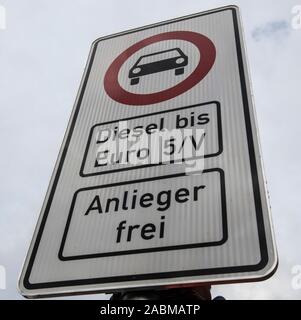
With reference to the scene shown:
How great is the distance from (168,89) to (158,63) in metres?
0.22

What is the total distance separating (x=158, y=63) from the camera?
1.54 metres

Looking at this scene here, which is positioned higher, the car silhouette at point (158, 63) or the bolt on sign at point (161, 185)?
the car silhouette at point (158, 63)

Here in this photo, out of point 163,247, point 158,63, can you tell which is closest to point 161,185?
point 163,247

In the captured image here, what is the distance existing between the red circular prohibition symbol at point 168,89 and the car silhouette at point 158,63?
0.23 ft

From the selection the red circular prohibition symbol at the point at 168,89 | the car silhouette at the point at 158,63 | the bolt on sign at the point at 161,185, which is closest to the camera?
the bolt on sign at the point at 161,185

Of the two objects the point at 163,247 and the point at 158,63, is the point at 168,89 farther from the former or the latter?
the point at 163,247

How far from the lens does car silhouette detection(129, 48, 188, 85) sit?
4.91 feet

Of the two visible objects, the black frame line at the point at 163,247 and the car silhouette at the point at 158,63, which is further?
the car silhouette at the point at 158,63

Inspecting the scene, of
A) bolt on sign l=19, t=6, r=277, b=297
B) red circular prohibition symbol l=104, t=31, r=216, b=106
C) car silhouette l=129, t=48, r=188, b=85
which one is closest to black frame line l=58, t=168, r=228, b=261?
bolt on sign l=19, t=6, r=277, b=297

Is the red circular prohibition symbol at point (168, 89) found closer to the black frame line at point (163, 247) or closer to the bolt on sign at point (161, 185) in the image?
the bolt on sign at point (161, 185)

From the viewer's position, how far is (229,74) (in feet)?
4.37

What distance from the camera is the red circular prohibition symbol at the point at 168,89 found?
1360 millimetres

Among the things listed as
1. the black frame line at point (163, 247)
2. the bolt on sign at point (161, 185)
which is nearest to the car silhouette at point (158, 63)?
the bolt on sign at point (161, 185)
